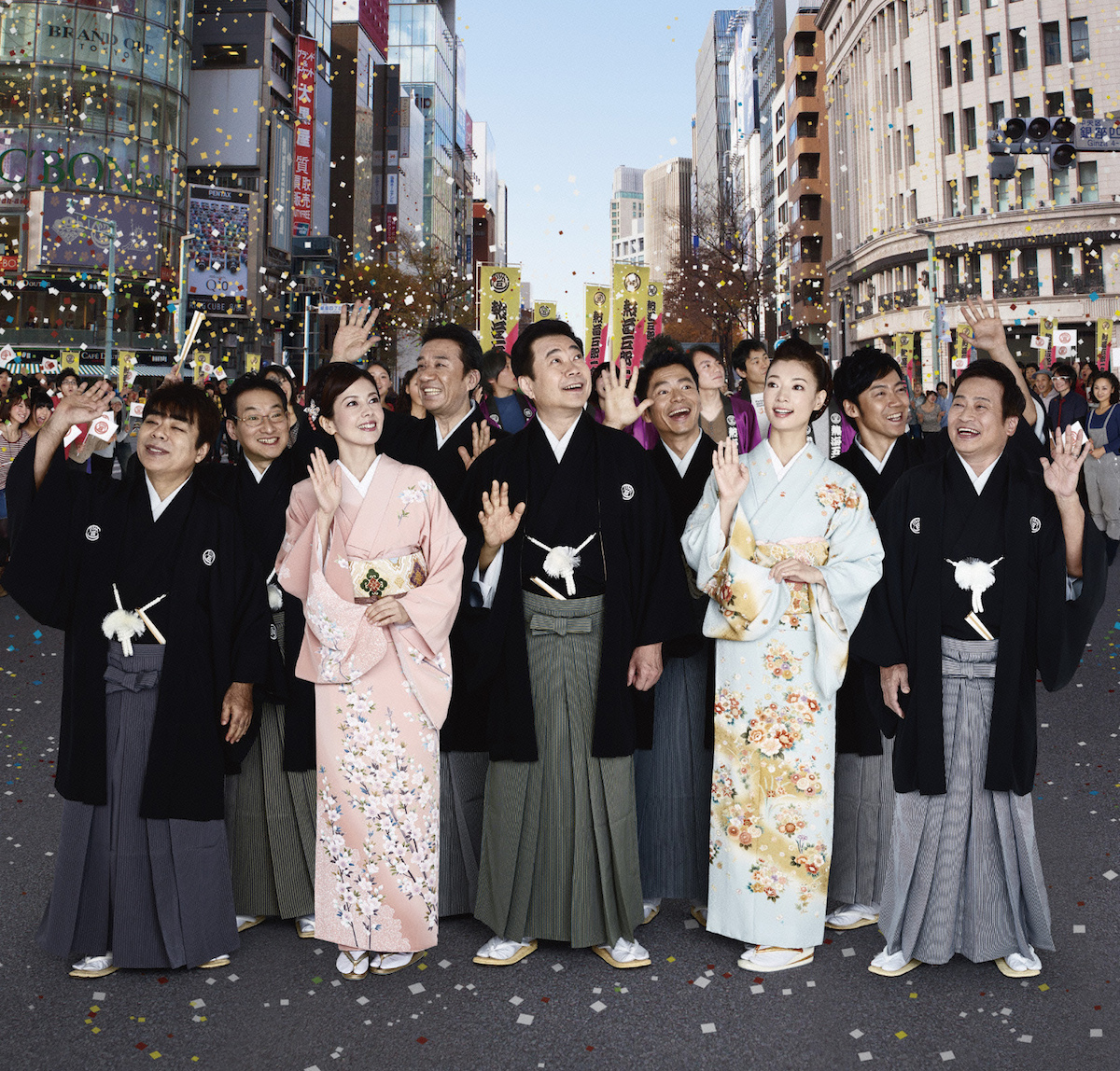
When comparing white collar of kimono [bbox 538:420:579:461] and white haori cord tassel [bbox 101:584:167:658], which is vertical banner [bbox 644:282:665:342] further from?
white haori cord tassel [bbox 101:584:167:658]

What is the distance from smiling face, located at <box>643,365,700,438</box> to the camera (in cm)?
405

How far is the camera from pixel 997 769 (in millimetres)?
3291

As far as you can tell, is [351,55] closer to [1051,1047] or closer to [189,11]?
[189,11]

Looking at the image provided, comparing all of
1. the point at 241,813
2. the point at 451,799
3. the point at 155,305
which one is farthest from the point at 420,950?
the point at 155,305

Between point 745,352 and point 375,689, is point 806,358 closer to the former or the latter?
point 375,689

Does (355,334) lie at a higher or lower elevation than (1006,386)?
higher

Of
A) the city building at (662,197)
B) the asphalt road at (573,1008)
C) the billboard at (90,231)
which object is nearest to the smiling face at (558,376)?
the asphalt road at (573,1008)

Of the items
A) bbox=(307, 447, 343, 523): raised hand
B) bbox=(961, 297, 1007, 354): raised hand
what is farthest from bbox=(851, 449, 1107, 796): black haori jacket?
bbox=(307, 447, 343, 523): raised hand

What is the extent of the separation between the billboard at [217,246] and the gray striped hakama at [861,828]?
127ft

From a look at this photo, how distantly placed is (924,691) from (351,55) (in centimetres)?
5880

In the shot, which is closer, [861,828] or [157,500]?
[157,500]

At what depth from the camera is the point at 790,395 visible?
138 inches

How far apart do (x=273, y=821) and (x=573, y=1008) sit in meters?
1.27

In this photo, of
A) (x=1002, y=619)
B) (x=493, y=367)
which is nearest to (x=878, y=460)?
(x=1002, y=619)
